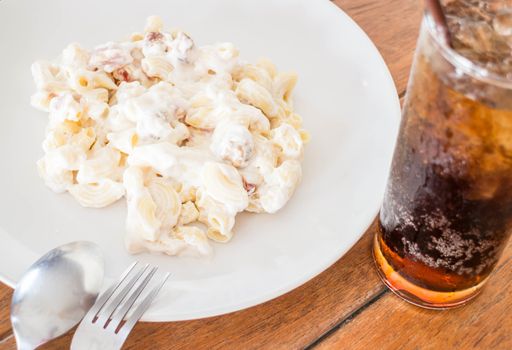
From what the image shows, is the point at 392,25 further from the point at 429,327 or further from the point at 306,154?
the point at 429,327

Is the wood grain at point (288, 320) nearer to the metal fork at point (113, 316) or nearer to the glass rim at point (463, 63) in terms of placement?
the metal fork at point (113, 316)

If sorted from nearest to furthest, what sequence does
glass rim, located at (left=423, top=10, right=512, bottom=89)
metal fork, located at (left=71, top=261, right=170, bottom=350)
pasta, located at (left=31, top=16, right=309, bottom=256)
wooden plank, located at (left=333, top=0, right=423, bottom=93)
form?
glass rim, located at (left=423, top=10, right=512, bottom=89) < metal fork, located at (left=71, top=261, right=170, bottom=350) < pasta, located at (left=31, top=16, right=309, bottom=256) < wooden plank, located at (left=333, top=0, right=423, bottom=93)

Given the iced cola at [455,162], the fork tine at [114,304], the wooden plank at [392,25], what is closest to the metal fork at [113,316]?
the fork tine at [114,304]

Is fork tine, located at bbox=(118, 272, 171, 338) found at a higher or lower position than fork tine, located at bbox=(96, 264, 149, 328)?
lower

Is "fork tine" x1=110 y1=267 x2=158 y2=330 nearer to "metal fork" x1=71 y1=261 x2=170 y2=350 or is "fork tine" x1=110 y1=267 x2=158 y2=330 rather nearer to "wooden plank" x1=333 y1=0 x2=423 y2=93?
A: "metal fork" x1=71 y1=261 x2=170 y2=350

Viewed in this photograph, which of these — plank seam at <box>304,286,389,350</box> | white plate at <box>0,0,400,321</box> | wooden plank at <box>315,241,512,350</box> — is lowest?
wooden plank at <box>315,241,512,350</box>

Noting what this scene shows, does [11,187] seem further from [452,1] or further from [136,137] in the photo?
[452,1]

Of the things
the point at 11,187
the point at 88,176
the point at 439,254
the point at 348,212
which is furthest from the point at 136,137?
the point at 439,254

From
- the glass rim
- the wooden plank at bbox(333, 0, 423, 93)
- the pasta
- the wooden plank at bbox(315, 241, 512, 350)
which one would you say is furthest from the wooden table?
the wooden plank at bbox(333, 0, 423, 93)
